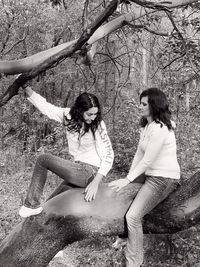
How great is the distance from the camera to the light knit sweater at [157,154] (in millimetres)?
3727

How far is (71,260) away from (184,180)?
227 centimetres

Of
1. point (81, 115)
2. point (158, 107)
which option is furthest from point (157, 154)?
point (81, 115)

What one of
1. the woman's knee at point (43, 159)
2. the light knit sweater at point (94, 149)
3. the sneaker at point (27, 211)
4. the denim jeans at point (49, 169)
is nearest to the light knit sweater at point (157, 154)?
the light knit sweater at point (94, 149)

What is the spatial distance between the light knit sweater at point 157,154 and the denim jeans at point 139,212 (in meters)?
0.09

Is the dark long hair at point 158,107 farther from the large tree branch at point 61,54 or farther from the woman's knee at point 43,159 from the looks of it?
the woman's knee at point 43,159

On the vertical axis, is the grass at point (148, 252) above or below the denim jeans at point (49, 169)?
below

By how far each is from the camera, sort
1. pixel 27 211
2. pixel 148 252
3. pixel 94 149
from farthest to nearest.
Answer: pixel 148 252 < pixel 94 149 < pixel 27 211

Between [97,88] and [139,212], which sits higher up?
[97,88]

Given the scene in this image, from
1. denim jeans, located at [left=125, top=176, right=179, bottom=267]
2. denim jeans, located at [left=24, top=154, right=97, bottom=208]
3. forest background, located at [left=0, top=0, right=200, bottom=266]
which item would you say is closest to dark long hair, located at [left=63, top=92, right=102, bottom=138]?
denim jeans, located at [left=24, top=154, right=97, bottom=208]

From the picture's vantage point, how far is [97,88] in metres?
13.0

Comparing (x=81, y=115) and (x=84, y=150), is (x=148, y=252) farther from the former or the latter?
(x=81, y=115)

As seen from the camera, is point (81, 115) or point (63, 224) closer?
point (81, 115)

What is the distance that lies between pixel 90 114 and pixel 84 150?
36 cm

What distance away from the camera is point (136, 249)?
3.77m
